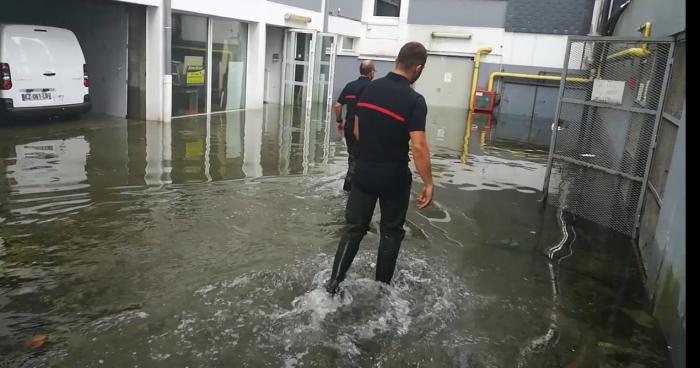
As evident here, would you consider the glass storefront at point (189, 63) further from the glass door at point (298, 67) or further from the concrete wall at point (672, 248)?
the concrete wall at point (672, 248)

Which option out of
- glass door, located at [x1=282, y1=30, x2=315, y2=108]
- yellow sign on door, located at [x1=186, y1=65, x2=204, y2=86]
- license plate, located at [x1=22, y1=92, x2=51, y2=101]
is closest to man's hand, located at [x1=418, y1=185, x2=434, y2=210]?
license plate, located at [x1=22, y1=92, x2=51, y2=101]

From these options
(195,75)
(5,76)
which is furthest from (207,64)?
(5,76)

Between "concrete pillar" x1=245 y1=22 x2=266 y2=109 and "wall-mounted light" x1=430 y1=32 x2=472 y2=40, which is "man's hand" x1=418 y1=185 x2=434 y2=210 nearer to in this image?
"concrete pillar" x1=245 y1=22 x2=266 y2=109

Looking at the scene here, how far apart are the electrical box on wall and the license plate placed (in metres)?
14.5

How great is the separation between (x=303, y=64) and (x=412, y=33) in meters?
6.68

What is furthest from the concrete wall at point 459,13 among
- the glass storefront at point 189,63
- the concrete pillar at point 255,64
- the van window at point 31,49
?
the van window at point 31,49

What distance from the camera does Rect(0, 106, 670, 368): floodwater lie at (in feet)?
10.9

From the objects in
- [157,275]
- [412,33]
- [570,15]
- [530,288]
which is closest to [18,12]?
[157,275]

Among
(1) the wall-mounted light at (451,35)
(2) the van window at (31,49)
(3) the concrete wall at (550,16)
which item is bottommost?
(2) the van window at (31,49)

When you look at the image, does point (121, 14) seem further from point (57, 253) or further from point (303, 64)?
point (57, 253)

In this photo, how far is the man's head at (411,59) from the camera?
12.4 feet

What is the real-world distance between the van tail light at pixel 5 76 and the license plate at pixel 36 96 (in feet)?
1.21

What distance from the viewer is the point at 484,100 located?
20.0 m

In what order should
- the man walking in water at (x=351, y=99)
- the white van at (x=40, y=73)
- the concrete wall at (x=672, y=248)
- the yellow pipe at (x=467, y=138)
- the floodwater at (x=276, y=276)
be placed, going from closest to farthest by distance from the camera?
the floodwater at (x=276, y=276) < the concrete wall at (x=672, y=248) < the man walking in water at (x=351, y=99) < the white van at (x=40, y=73) < the yellow pipe at (x=467, y=138)
